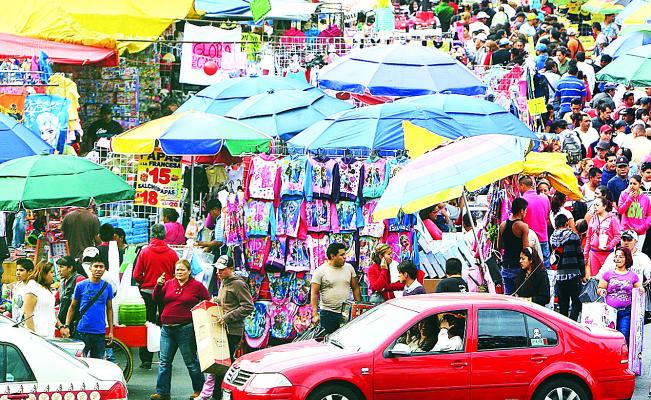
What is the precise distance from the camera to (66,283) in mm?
16094

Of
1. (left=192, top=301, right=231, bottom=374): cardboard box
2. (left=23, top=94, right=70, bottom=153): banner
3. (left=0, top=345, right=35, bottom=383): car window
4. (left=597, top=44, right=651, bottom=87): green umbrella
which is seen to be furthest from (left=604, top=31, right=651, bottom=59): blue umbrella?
(left=0, top=345, right=35, bottom=383): car window

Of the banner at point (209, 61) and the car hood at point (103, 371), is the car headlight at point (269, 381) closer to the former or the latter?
the car hood at point (103, 371)

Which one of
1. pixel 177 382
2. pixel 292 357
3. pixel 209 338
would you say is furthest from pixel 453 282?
pixel 177 382

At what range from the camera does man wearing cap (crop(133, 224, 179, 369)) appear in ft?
56.3

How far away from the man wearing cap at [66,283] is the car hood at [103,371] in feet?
9.66

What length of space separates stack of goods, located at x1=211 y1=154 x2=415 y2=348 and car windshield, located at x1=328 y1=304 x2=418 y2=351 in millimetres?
3062

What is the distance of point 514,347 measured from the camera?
13.3 metres

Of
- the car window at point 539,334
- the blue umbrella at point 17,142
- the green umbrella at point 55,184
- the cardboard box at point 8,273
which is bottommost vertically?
the cardboard box at point 8,273

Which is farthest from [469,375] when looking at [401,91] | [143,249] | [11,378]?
[401,91]

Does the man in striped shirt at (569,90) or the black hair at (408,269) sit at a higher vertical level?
the man in striped shirt at (569,90)

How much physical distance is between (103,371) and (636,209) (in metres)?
8.94

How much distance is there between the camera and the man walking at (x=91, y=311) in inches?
608

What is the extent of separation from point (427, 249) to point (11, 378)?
7003mm

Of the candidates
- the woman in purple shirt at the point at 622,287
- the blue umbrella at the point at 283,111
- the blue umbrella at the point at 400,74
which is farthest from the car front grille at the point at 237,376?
the blue umbrella at the point at 400,74
